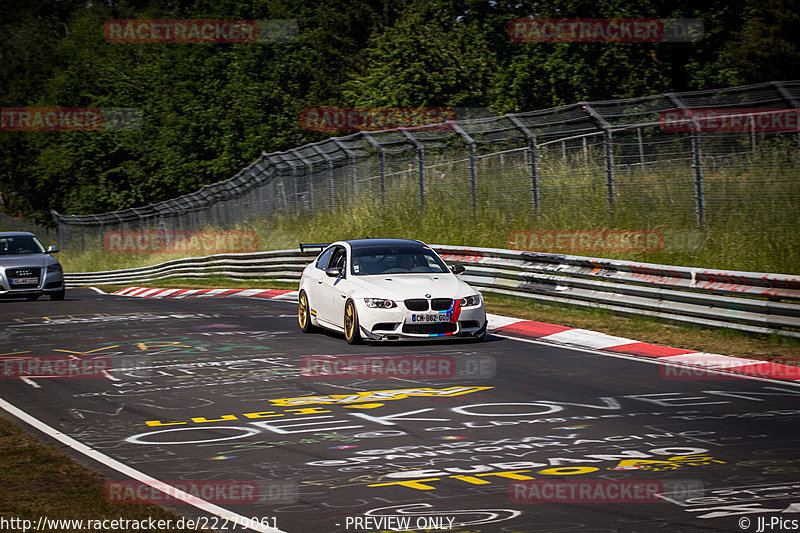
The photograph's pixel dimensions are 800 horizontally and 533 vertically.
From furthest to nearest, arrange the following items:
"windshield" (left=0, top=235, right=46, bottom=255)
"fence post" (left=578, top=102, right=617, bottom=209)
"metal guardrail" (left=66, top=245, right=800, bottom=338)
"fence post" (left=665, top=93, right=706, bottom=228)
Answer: "windshield" (left=0, top=235, right=46, bottom=255) < "fence post" (left=578, top=102, right=617, bottom=209) < "fence post" (left=665, top=93, right=706, bottom=228) < "metal guardrail" (left=66, top=245, right=800, bottom=338)

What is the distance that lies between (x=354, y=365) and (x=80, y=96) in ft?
232

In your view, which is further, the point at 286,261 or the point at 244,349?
the point at 286,261

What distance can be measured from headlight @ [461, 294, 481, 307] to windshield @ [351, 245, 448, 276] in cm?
111

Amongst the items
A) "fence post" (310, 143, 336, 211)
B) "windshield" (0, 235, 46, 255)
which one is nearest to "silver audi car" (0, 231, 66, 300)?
"windshield" (0, 235, 46, 255)

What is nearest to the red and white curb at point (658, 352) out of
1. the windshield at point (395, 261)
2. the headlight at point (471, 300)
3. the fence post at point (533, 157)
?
the headlight at point (471, 300)

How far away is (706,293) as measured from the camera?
1395cm

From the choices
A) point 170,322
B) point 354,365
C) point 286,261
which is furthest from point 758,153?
point 286,261

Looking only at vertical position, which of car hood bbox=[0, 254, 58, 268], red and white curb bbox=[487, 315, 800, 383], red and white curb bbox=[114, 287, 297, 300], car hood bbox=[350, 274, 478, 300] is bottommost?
red and white curb bbox=[487, 315, 800, 383]

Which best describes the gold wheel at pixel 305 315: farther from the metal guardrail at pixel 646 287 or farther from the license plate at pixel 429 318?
the metal guardrail at pixel 646 287

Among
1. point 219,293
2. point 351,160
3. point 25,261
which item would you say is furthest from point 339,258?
point 219,293

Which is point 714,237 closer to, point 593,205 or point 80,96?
point 593,205

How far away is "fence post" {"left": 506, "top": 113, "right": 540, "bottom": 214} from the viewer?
19.8 m

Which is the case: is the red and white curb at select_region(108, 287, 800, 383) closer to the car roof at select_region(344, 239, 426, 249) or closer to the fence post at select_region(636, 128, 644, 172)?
the car roof at select_region(344, 239, 426, 249)

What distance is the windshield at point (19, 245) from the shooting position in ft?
83.6
